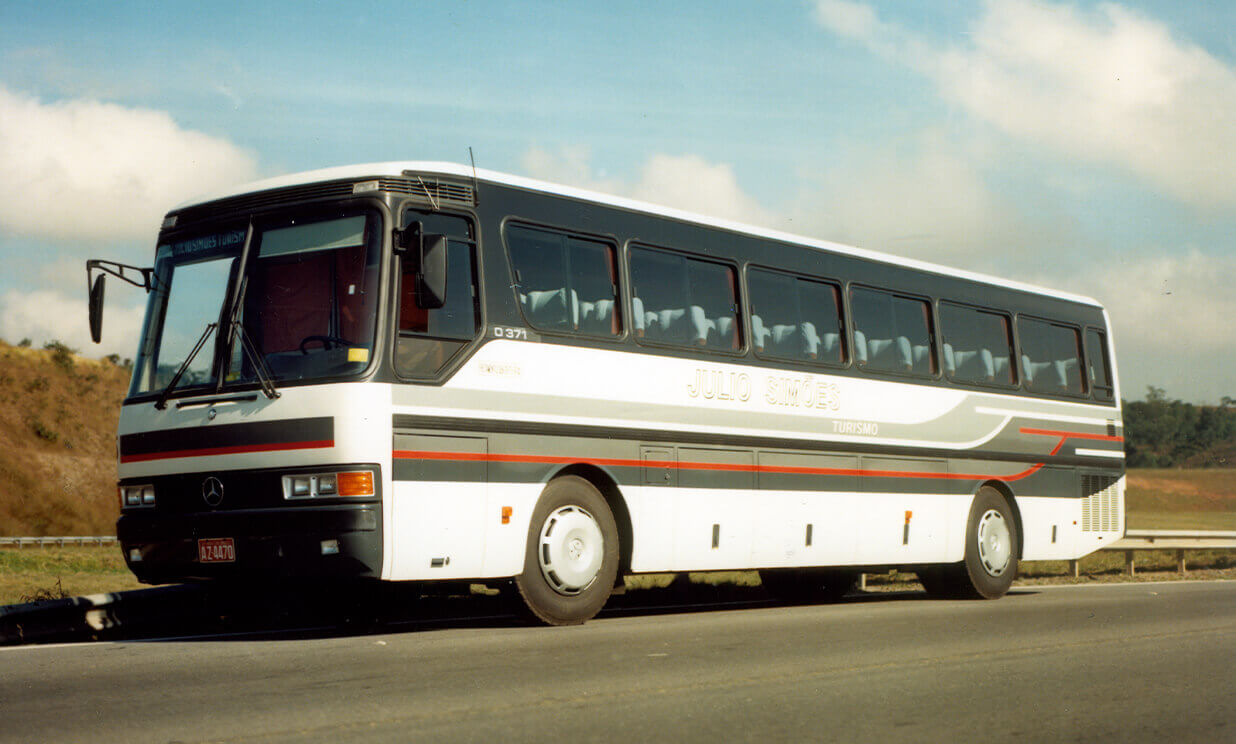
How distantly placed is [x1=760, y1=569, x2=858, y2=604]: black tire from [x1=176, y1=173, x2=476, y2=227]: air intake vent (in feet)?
25.4

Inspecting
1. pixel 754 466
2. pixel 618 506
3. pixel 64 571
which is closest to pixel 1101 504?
pixel 754 466

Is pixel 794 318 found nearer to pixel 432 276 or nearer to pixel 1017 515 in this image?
pixel 1017 515

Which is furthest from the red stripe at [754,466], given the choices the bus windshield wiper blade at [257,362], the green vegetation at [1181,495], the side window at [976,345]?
the green vegetation at [1181,495]

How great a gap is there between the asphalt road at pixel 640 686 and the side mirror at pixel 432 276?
94.4 inches

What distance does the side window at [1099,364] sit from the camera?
19953 millimetres

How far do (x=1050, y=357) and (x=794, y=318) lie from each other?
19.0 ft

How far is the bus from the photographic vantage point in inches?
409

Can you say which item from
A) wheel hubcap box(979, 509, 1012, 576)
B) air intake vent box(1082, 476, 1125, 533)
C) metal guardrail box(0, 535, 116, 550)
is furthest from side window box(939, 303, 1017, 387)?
metal guardrail box(0, 535, 116, 550)

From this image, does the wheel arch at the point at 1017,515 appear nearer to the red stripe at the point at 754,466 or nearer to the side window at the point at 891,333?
the red stripe at the point at 754,466

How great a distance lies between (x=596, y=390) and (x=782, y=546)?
10.7 ft

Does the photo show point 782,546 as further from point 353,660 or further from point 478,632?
point 353,660

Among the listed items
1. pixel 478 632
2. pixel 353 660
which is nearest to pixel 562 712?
pixel 353 660

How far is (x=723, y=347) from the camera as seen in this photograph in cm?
1385

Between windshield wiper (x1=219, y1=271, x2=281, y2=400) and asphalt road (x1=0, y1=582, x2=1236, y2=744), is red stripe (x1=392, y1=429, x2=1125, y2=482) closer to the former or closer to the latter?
windshield wiper (x1=219, y1=271, x2=281, y2=400)
